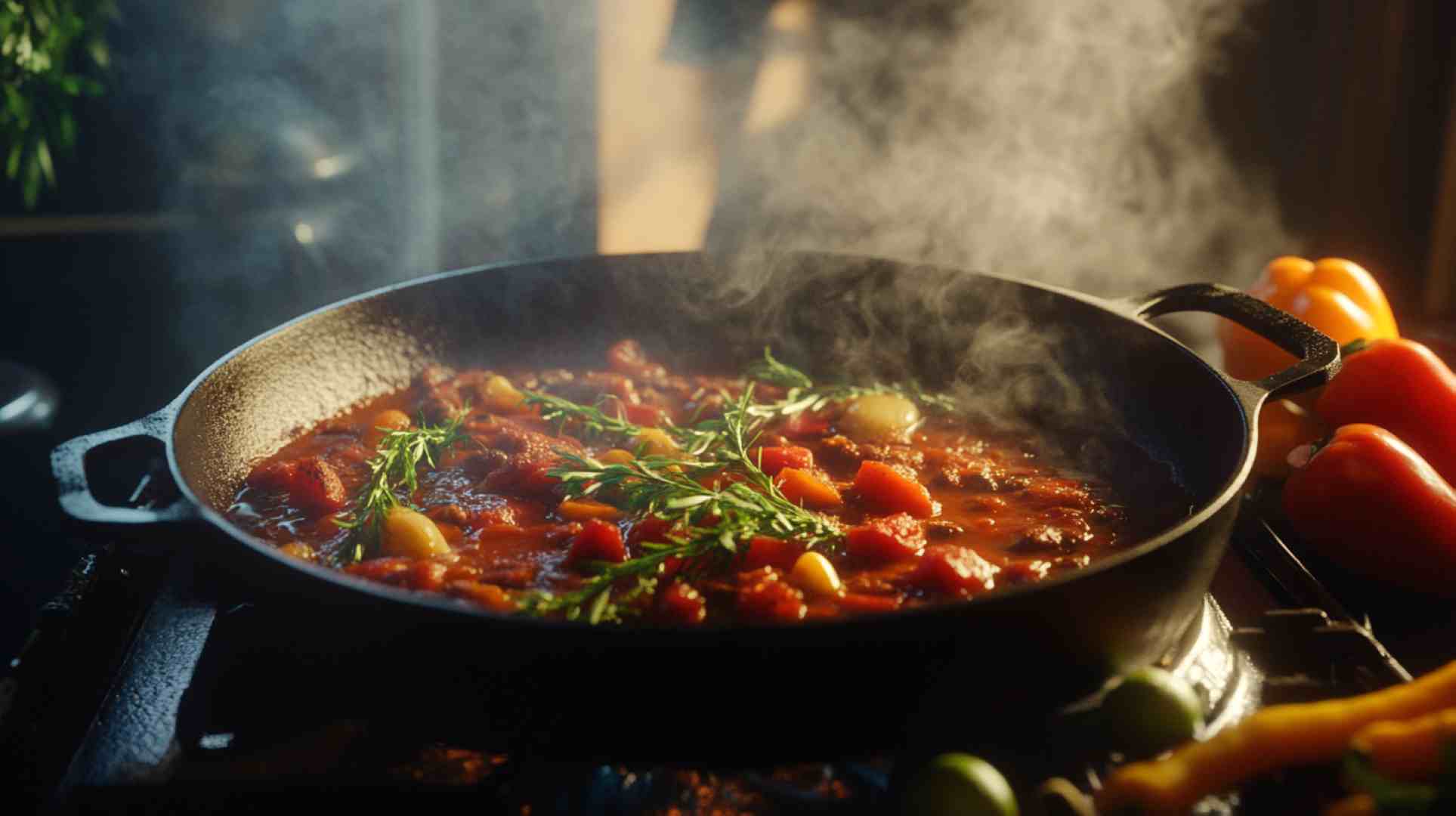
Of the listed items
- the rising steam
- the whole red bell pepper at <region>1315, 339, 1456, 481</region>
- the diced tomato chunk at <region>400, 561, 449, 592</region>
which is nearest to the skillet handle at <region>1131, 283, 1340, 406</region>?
the whole red bell pepper at <region>1315, 339, 1456, 481</region>

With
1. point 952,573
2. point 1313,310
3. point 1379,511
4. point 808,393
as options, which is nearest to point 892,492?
point 952,573

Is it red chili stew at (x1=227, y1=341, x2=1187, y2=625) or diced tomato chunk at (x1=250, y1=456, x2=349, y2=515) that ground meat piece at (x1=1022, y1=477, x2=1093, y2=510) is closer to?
red chili stew at (x1=227, y1=341, x2=1187, y2=625)

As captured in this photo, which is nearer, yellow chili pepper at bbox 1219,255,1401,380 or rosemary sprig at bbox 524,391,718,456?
rosemary sprig at bbox 524,391,718,456

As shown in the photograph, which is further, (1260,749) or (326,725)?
(326,725)

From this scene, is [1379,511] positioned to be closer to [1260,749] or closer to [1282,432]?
[1282,432]

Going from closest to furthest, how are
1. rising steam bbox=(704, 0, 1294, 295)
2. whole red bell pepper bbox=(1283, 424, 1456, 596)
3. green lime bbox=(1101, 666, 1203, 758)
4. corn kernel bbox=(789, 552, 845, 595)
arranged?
green lime bbox=(1101, 666, 1203, 758) → corn kernel bbox=(789, 552, 845, 595) → whole red bell pepper bbox=(1283, 424, 1456, 596) → rising steam bbox=(704, 0, 1294, 295)

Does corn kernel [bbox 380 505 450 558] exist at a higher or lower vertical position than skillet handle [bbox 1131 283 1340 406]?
lower

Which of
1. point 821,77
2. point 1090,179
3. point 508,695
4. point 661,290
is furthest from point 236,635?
point 1090,179
